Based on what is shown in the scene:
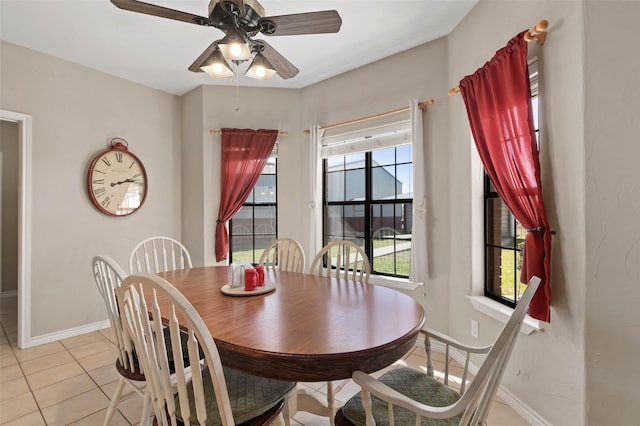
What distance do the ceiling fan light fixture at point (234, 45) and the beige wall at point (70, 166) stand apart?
7.72ft

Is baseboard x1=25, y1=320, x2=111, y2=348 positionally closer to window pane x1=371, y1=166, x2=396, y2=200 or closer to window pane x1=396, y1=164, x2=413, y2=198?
window pane x1=371, y1=166, x2=396, y2=200

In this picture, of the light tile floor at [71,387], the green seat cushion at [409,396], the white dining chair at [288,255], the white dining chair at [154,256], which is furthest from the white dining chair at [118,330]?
the white dining chair at [288,255]

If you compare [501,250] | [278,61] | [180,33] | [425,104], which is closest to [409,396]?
[501,250]

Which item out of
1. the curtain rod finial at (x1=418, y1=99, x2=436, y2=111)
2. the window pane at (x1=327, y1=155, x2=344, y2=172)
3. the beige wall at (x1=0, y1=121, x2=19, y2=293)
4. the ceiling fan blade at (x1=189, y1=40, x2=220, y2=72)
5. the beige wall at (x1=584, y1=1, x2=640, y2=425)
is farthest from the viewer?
the beige wall at (x1=0, y1=121, x2=19, y2=293)

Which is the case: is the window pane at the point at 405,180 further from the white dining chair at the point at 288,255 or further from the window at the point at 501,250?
the white dining chair at the point at 288,255

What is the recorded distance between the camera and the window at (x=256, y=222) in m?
3.68

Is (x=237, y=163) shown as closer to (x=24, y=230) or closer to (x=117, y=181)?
(x=117, y=181)

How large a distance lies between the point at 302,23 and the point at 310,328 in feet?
5.10

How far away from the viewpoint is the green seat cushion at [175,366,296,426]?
111cm

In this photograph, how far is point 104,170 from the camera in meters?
3.16

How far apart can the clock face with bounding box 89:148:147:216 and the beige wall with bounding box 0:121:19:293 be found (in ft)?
6.77

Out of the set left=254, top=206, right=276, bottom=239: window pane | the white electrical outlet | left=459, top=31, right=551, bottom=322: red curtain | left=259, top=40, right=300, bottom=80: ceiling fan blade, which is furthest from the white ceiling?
the white electrical outlet

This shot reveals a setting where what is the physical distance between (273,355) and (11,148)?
17.1 ft

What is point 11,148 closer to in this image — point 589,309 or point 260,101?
point 260,101
